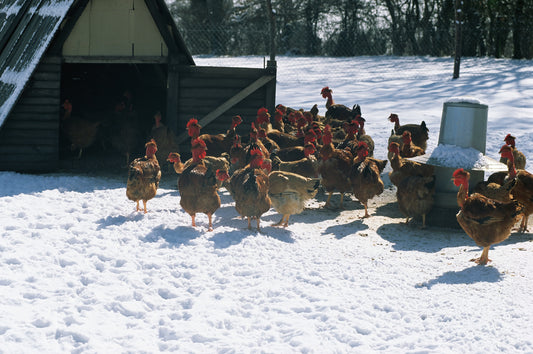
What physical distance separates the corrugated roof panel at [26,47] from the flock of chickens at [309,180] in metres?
2.63

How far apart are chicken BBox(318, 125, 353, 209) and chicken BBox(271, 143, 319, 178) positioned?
0.42 feet

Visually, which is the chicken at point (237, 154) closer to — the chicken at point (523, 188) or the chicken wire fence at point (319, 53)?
the chicken at point (523, 188)

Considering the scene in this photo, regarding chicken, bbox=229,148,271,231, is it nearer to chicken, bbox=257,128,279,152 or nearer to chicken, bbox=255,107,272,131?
chicken, bbox=257,128,279,152

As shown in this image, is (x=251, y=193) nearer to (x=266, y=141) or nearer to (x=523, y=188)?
(x=266, y=141)

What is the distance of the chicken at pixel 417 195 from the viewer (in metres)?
8.38

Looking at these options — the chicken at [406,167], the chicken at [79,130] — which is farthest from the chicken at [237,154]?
the chicken at [79,130]

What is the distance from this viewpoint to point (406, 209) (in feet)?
28.0

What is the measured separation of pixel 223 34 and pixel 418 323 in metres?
23.2

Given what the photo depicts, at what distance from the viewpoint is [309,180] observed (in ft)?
27.0

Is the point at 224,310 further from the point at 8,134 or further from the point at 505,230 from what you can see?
the point at 8,134

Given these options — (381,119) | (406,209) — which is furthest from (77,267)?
(381,119)

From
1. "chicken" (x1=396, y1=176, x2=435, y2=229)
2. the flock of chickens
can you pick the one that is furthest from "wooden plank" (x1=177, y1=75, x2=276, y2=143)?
"chicken" (x1=396, y1=176, x2=435, y2=229)

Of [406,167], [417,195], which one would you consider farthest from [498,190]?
[406,167]

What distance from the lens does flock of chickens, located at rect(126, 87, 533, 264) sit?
22.7 ft
